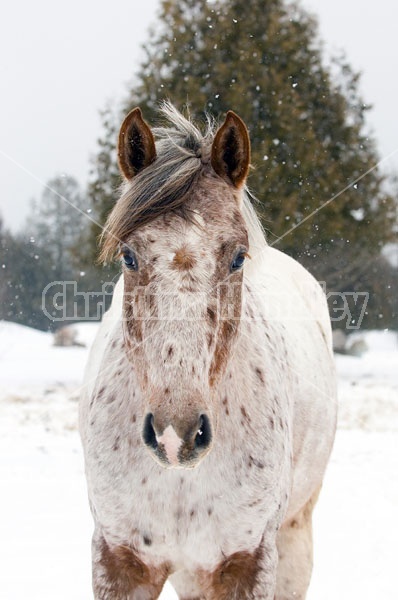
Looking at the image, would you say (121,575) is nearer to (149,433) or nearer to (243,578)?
(243,578)

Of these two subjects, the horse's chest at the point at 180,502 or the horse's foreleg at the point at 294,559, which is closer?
the horse's chest at the point at 180,502

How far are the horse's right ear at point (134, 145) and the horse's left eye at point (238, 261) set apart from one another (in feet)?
1.81

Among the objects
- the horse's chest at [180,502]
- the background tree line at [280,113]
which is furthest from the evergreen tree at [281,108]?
the horse's chest at [180,502]

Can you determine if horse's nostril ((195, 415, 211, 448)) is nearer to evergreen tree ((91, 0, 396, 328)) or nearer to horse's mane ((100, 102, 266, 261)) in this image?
horse's mane ((100, 102, 266, 261))

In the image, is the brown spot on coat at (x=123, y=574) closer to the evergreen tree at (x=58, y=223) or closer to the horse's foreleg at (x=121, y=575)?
the horse's foreleg at (x=121, y=575)

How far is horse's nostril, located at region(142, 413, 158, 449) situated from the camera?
2090mm

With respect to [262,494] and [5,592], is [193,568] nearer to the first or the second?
[262,494]

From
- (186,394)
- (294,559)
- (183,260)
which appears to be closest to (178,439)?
(186,394)

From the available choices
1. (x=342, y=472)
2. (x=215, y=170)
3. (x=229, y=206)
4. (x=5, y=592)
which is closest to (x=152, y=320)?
(x=229, y=206)

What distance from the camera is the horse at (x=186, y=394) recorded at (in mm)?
2180

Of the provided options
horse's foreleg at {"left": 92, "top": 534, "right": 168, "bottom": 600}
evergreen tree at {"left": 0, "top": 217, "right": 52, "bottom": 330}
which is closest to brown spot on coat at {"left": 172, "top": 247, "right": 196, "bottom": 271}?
horse's foreleg at {"left": 92, "top": 534, "right": 168, "bottom": 600}

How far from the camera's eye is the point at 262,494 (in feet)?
8.73

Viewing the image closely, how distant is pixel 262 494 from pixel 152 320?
0.95 meters

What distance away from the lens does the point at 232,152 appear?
8.66 ft
